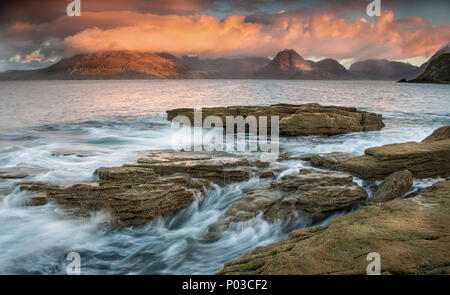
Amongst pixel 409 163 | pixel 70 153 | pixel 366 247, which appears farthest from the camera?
pixel 70 153

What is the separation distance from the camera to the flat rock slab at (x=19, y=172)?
10.1m

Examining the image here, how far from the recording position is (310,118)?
18.2 meters

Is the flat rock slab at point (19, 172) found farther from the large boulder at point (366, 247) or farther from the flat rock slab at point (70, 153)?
the large boulder at point (366, 247)

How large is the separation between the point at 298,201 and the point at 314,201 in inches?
15.0

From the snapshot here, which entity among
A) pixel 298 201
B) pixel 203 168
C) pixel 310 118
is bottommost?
pixel 298 201

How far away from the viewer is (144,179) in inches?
341

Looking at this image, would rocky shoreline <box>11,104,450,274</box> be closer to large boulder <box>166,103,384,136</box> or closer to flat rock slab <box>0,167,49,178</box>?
flat rock slab <box>0,167,49,178</box>

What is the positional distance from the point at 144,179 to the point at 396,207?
6258mm

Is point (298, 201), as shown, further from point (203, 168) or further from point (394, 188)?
point (203, 168)

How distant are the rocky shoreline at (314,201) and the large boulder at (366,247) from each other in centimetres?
1

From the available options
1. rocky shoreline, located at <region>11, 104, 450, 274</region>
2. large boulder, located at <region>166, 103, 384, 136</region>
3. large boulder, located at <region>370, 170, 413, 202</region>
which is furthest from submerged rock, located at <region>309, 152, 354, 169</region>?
large boulder, located at <region>166, 103, 384, 136</region>

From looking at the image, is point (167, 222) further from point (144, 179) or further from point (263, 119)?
point (263, 119)

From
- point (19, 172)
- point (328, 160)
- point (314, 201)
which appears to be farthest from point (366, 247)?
point (19, 172)
